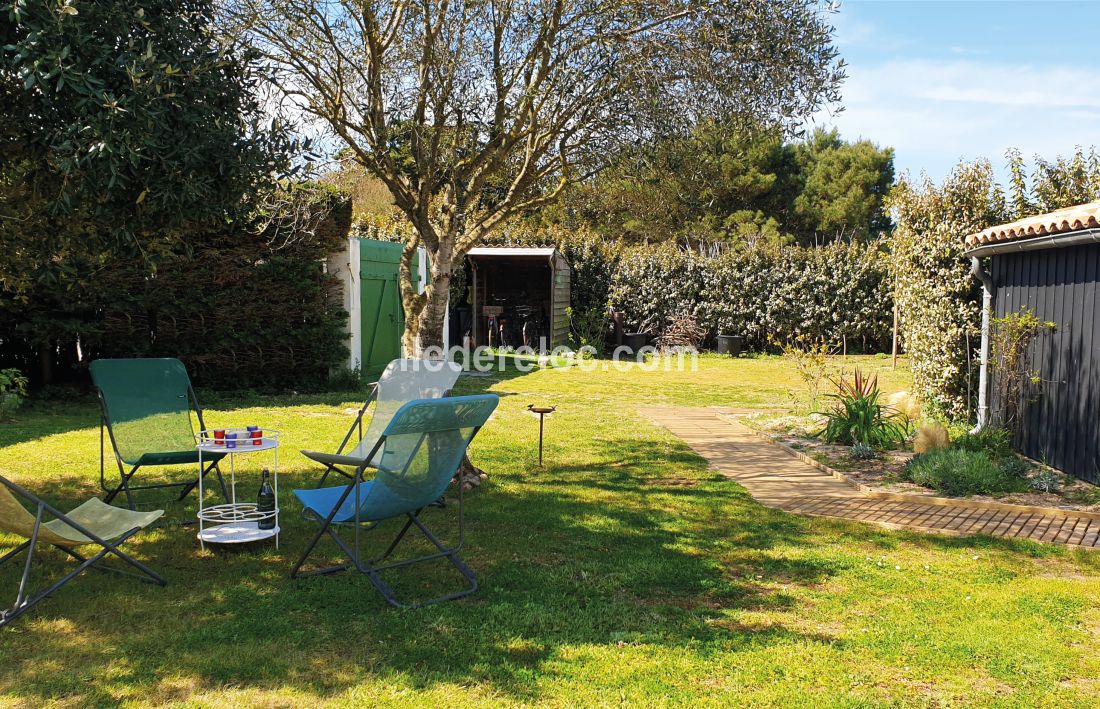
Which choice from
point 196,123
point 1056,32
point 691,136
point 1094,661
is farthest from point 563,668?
point 1056,32

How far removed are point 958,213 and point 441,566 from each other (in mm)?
6849

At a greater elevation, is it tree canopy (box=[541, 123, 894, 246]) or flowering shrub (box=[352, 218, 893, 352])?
tree canopy (box=[541, 123, 894, 246])

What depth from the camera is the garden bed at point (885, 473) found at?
591cm

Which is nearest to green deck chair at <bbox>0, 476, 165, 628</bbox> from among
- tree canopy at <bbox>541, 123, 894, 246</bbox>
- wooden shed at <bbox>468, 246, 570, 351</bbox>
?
wooden shed at <bbox>468, 246, 570, 351</bbox>

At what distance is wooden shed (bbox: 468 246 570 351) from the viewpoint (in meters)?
18.5

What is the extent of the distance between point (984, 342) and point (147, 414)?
7.54 metres

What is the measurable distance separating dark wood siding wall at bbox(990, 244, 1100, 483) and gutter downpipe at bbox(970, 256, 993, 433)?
188mm

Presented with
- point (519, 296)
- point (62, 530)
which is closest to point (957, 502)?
point (62, 530)

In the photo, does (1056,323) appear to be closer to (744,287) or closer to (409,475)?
(409,475)

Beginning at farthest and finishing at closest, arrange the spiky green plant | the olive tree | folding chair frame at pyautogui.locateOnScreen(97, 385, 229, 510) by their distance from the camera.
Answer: the spiky green plant → the olive tree → folding chair frame at pyautogui.locateOnScreen(97, 385, 229, 510)

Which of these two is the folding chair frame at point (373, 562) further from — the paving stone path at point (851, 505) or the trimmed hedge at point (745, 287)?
the trimmed hedge at point (745, 287)

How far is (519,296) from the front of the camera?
2198 centimetres

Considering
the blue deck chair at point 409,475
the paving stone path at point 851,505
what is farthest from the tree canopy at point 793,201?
the blue deck chair at point 409,475

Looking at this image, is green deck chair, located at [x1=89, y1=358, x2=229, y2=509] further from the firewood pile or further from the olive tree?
the firewood pile
